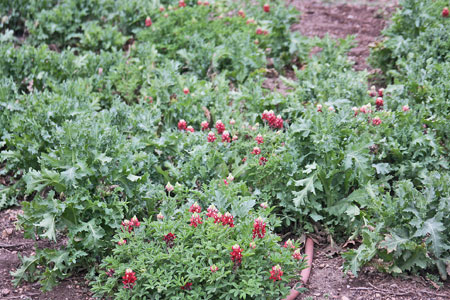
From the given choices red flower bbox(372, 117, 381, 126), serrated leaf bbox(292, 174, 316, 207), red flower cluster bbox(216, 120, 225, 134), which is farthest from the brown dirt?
red flower cluster bbox(216, 120, 225, 134)

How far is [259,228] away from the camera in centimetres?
371

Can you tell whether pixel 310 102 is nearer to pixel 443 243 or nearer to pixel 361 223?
pixel 361 223

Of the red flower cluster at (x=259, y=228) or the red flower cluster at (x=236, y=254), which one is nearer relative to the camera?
the red flower cluster at (x=236, y=254)

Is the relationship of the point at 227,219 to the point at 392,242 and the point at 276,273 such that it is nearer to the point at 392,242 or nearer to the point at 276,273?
the point at 276,273

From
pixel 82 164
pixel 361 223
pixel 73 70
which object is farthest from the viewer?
pixel 73 70

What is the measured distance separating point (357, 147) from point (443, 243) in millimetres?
1036

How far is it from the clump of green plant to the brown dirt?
0.29 m

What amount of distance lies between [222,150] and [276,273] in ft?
5.37

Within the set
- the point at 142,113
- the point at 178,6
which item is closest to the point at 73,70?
the point at 142,113

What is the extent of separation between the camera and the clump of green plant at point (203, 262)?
11.6 ft

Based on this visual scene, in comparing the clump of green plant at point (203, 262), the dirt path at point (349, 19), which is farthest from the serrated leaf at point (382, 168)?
the dirt path at point (349, 19)

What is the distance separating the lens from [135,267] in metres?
3.61

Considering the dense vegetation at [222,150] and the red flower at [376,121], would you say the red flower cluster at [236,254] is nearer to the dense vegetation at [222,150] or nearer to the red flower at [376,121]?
the dense vegetation at [222,150]

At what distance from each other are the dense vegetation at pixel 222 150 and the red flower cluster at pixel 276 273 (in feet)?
0.27
